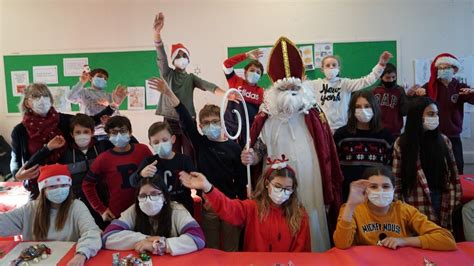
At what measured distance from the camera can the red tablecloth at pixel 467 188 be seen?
2.52 m

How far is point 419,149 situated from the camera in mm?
2277

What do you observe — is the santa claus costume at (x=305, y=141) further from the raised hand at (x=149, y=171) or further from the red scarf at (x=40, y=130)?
the red scarf at (x=40, y=130)

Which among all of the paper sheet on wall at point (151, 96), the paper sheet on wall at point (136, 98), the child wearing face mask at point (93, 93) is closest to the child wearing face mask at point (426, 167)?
the child wearing face mask at point (93, 93)

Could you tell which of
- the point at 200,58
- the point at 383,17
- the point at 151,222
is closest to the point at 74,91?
the point at 200,58

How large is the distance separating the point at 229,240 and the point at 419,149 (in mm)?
1380

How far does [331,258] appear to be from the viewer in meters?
1.58

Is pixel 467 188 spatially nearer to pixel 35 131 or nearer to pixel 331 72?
pixel 331 72

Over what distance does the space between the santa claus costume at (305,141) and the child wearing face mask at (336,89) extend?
1.08 meters

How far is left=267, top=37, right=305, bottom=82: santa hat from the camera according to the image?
215 centimetres

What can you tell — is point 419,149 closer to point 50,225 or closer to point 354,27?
point 50,225

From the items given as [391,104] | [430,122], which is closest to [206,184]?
A: [430,122]

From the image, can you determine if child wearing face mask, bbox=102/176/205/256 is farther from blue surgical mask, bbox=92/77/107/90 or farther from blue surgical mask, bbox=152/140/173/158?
blue surgical mask, bbox=92/77/107/90

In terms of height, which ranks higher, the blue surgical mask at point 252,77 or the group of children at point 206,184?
the blue surgical mask at point 252,77

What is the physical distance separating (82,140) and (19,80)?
320 cm
